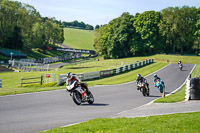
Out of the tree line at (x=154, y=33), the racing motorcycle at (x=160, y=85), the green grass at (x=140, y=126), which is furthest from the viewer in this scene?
the tree line at (x=154, y=33)

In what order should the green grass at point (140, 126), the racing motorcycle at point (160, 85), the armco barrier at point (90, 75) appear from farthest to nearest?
1. the armco barrier at point (90, 75)
2. the racing motorcycle at point (160, 85)
3. the green grass at point (140, 126)

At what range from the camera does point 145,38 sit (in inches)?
3381

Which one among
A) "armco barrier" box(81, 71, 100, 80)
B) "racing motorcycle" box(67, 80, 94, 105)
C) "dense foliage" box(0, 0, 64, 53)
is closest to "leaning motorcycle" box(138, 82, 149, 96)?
"racing motorcycle" box(67, 80, 94, 105)

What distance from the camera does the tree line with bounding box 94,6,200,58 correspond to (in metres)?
86.9

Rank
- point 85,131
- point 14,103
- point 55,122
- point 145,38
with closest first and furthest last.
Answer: point 85,131 → point 55,122 → point 14,103 → point 145,38

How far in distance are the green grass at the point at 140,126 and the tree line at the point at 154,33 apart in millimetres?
76954

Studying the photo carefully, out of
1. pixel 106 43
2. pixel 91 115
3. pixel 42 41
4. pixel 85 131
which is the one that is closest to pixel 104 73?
pixel 91 115

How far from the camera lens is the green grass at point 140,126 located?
8070mm

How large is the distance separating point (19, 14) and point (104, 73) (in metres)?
77.0

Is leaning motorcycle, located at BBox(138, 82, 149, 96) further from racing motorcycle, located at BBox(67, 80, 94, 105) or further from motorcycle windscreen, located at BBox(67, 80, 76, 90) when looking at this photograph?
motorcycle windscreen, located at BBox(67, 80, 76, 90)

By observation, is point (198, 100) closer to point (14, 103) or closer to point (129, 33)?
point (14, 103)

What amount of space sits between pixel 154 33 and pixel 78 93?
7606 cm

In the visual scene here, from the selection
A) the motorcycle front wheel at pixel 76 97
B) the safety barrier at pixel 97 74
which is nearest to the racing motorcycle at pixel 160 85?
the motorcycle front wheel at pixel 76 97

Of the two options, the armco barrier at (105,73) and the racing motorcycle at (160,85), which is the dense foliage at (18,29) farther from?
the racing motorcycle at (160,85)
